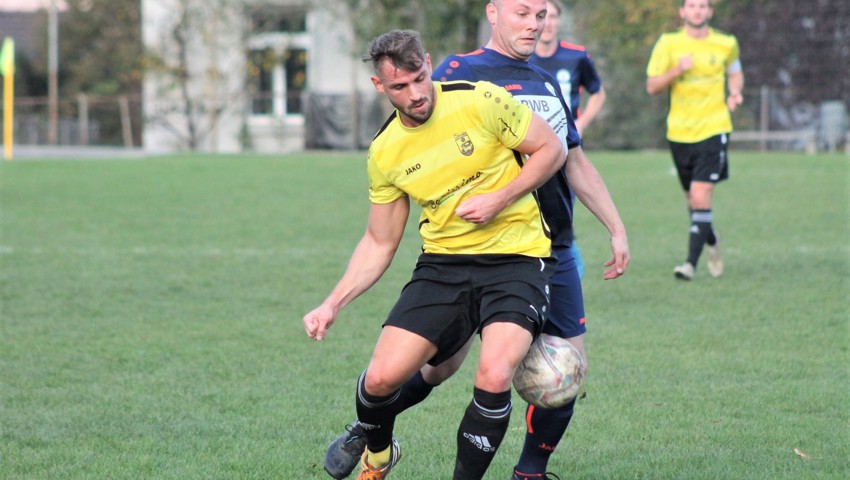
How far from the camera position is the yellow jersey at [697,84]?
413 inches

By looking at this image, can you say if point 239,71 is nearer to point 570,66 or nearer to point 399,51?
point 570,66

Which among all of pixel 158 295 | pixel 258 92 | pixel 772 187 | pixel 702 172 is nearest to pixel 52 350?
pixel 158 295

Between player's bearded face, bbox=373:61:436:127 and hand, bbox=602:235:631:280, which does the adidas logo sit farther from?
player's bearded face, bbox=373:61:436:127

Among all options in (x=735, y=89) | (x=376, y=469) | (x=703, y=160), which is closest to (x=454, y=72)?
(x=376, y=469)

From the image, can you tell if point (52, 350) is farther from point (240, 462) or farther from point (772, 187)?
point (772, 187)

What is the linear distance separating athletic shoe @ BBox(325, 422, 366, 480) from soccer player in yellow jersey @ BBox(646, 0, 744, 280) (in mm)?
5850

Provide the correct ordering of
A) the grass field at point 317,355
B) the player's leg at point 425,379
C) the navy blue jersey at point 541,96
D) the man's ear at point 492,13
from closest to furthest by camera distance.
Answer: the player's leg at point 425,379, the navy blue jersey at point 541,96, the man's ear at point 492,13, the grass field at point 317,355

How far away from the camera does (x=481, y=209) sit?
4250mm

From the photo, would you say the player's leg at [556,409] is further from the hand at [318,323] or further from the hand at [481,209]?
the hand at [318,323]

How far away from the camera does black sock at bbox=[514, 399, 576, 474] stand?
15.4ft

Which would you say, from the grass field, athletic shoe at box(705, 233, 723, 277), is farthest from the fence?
athletic shoe at box(705, 233, 723, 277)

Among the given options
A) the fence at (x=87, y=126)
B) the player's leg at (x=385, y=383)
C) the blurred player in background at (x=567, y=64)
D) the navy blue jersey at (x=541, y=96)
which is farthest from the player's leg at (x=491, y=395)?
the fence at (x=87, y=126)

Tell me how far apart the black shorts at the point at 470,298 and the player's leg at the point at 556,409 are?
Answer: 38 cm

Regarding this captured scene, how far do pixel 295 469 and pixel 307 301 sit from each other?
4.34m
